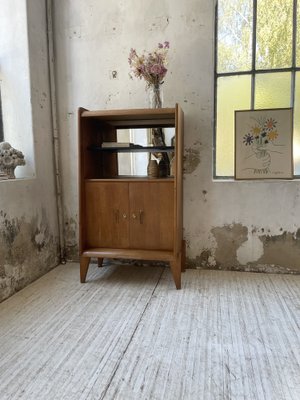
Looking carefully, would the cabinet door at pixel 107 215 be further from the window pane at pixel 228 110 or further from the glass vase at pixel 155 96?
the window pane at pixel 228 110

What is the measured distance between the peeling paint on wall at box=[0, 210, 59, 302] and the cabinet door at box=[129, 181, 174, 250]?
35.5 inches

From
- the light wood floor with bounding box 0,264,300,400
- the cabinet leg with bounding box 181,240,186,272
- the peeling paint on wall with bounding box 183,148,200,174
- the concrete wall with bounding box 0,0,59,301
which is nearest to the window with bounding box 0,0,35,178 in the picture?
the concrete wall with bounding box 0,0,59,301

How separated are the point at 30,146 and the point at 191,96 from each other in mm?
1535

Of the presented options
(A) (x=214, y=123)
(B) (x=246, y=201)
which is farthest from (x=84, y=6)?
(B) (x=246, y=201)

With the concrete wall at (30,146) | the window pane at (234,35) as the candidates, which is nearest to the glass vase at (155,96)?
the window pane at (234,35)

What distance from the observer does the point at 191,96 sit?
265cm

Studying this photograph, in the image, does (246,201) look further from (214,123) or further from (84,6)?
(84,6)

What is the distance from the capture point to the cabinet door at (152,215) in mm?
2377

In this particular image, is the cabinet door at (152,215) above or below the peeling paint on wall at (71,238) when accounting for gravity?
above

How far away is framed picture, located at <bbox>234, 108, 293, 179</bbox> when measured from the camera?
8.30 feet

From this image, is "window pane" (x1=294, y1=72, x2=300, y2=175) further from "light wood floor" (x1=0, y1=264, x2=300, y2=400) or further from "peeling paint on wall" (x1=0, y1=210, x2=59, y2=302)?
"peeling paint on wall" (x1=0, y1=210, x2=59, y2=302)

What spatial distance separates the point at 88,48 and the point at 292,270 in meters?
2.83

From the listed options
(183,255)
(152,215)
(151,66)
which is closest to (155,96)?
(151,66)

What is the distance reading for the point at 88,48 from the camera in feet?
9.11
